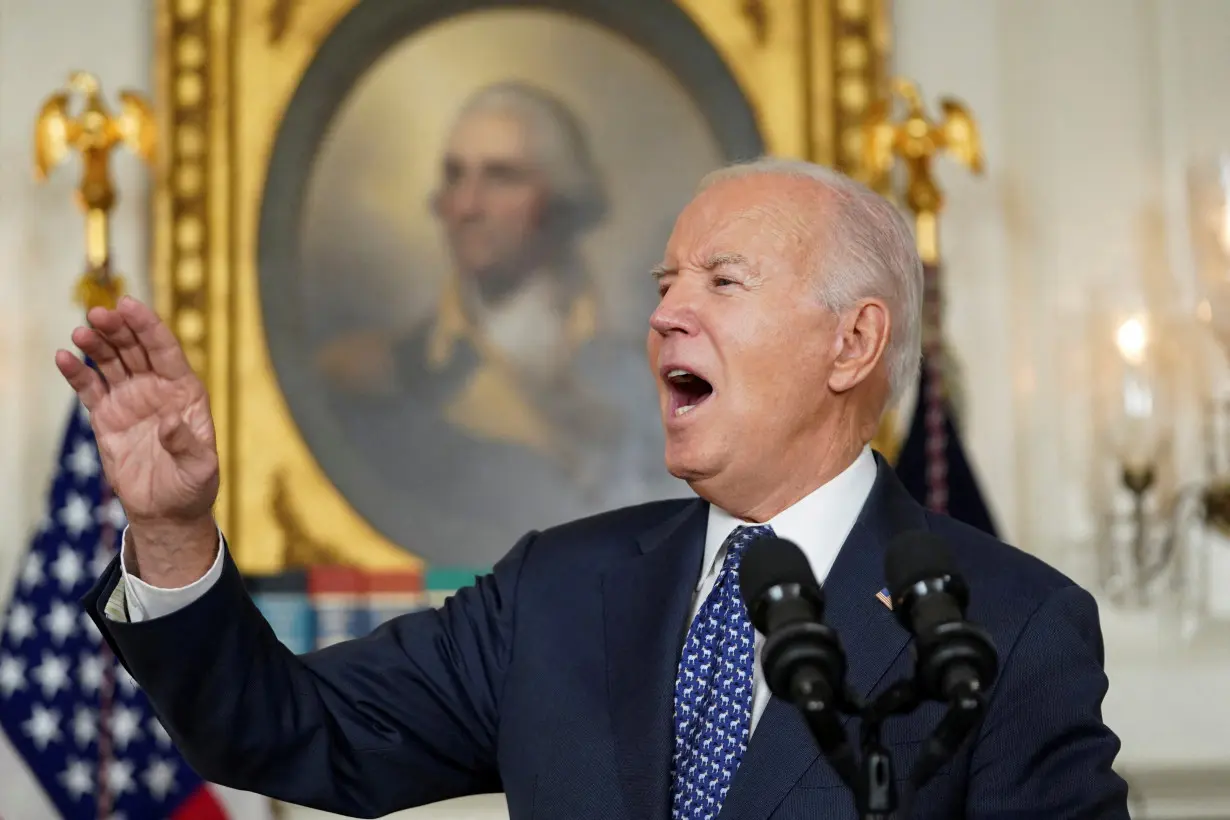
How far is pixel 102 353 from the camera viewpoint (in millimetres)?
1831

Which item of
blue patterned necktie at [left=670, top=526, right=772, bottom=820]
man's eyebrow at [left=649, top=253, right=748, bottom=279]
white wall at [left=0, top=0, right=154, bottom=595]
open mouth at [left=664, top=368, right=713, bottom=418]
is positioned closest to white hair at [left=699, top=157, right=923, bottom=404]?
man's eyebrow at [left=649, top=253, right=748, bottom=279]

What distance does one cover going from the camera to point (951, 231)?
15.8 ft

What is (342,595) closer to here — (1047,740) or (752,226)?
(752,226)

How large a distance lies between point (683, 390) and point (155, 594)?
2.68 feet

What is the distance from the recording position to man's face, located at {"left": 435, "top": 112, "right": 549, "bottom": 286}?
4.67 metres

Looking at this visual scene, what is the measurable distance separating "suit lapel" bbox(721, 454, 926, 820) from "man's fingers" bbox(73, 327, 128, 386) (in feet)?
2.87

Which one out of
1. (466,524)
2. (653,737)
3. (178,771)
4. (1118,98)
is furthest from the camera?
(1118,98)

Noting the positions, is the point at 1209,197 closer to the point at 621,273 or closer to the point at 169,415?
the point at 621,273

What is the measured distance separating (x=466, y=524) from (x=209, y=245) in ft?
3.55

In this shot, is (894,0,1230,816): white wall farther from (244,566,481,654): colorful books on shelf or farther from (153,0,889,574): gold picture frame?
(244,566,481,654): colorful books on shelf

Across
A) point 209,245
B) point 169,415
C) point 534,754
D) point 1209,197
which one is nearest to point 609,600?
point 534,754

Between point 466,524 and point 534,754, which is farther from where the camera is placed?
point 466,524

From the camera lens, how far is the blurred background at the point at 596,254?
4523 millimetres

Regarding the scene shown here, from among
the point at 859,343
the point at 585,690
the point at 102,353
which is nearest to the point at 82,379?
the point at 102,353
